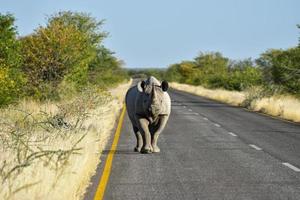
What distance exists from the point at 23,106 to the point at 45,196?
17235 mm

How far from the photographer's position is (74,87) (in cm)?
3222

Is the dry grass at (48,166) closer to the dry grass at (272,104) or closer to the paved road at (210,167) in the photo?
the paved road at (210,167)

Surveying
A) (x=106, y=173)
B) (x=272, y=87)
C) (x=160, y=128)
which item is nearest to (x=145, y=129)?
(x=160, y=128)

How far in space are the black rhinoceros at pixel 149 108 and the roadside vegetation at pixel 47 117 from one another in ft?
3.96

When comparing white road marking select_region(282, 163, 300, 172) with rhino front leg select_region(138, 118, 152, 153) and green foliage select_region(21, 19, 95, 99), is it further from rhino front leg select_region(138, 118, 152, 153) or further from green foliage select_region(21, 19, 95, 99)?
green foliage select_region(21, 19, 95, 99)

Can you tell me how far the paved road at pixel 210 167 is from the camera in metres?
9.80

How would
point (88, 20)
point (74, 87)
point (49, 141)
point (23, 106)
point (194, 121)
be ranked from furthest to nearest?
point (88, 20) < point (74, 87) < point (194, 121) < point (23, 106) < point (49, 141)

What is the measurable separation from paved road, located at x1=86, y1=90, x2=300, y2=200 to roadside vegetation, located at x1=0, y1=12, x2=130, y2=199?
2.27 feet

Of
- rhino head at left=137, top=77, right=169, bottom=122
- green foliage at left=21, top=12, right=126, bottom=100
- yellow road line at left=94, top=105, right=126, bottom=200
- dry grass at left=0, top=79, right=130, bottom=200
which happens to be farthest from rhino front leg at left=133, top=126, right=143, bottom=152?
green foliage at left=21, top=12, right=126, bottom=100

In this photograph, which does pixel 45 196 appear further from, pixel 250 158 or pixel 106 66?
pixel 106 66

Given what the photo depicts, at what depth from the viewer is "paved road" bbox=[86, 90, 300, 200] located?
980 cm

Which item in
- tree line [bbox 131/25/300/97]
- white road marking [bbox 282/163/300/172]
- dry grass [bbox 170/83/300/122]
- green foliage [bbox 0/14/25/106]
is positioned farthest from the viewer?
tree line [bbox 131/25/300/97]

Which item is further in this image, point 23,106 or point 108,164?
point 23,106

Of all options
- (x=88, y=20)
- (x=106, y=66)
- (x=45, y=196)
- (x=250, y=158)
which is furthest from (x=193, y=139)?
(x=106, y=66)
